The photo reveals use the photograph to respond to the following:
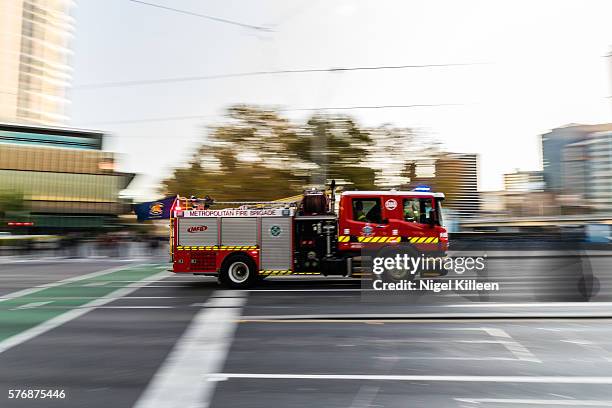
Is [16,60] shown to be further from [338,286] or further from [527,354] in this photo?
[527,354]

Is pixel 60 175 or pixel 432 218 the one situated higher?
pixel 60 175

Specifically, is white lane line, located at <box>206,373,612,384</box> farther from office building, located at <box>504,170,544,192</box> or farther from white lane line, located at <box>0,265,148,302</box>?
office building, located at <box>504,170,544,192</box>

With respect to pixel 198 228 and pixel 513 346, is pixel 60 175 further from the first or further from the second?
pixel 513 346

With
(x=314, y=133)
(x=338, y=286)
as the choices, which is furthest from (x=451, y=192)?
(x=338, y=286)

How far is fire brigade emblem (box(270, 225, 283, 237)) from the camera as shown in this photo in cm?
1296

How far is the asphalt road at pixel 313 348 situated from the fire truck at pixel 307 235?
893mm

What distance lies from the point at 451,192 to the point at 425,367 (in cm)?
2867

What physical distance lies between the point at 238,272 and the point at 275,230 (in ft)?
5.06

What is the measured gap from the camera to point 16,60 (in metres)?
109

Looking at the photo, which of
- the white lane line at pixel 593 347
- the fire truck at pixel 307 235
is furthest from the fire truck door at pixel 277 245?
the white lane line at pixel 593 347

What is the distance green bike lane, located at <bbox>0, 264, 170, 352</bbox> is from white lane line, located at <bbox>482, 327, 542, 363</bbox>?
7417 mm

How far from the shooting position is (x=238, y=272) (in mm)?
13102

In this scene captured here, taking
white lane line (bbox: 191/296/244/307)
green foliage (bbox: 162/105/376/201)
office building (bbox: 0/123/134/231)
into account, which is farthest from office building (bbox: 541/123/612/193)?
office building (bbox: 0/123/134/231)

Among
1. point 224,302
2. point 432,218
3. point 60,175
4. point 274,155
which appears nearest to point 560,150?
point 274,155
